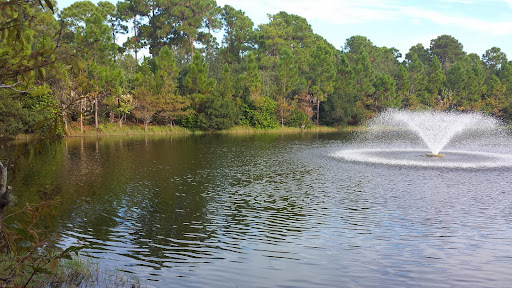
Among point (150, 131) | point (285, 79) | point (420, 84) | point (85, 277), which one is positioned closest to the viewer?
point (85, 277)

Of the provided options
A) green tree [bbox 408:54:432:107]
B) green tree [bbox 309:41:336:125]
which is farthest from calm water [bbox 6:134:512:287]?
green tree [bbox 408:54:432:107]

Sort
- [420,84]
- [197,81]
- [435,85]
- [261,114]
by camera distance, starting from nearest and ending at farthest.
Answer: [197,81]
[261,114]
[420,84]
[435,85]

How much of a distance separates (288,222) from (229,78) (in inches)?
2224

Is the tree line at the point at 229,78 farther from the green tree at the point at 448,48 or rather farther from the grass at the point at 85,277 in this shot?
the grass at the point at 85,277

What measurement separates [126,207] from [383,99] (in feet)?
245

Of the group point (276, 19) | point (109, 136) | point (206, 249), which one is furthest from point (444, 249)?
point (276, 19)

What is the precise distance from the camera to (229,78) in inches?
2731

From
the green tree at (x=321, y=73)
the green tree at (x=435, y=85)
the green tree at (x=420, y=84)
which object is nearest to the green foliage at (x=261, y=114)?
the green tree at (x=321, y=73)

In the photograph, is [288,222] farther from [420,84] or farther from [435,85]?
[435,85]

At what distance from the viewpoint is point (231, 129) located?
225 ft

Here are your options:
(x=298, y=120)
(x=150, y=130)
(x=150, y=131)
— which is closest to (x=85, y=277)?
(x=150, y=131)

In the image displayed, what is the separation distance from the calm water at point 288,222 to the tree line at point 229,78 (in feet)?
90.3

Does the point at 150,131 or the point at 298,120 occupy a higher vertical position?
the point at 298,120

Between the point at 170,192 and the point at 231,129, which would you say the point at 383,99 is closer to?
the point at 231,129
